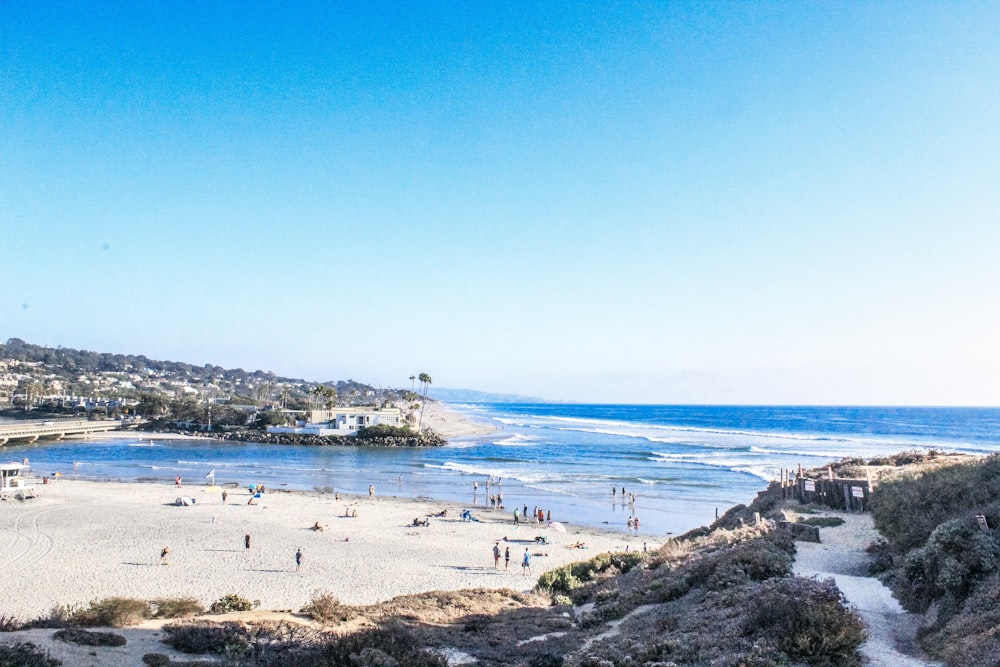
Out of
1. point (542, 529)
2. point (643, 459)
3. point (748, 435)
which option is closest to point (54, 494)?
point (542, 529)

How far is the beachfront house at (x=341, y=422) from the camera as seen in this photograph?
8900 cm

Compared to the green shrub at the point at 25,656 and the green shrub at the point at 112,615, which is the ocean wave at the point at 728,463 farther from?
the green shrub at the point at 25,656

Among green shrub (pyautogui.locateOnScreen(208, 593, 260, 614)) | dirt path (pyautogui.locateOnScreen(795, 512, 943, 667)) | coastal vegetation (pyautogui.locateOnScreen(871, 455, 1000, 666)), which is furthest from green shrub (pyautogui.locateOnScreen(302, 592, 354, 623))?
coastal vegetation (pyautogui.locateOnScreen(871, 455, 1000, 666))

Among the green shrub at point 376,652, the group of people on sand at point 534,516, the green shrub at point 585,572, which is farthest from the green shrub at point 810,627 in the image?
the group of people on sand at point 534,516

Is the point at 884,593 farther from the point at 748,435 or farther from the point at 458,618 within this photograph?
the point at 748,435

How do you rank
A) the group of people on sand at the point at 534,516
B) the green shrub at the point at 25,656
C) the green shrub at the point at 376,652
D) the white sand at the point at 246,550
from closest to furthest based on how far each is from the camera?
the green shrub at the point at 25,656
the green shrub at the point at 376,652
the white sand at the point at 246,550
the group of people on sand at the point at 534,516

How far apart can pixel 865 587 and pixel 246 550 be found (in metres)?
22.9

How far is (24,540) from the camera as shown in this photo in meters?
27.0

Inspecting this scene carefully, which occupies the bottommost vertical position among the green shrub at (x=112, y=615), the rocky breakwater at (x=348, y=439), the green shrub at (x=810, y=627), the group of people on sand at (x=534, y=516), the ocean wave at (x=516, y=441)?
the ocean wave at (x=516, y=441)

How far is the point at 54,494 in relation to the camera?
127 feet

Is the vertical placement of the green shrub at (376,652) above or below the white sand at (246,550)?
above

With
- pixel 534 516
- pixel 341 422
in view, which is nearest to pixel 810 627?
pixel 534 516

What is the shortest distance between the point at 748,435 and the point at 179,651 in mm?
102700

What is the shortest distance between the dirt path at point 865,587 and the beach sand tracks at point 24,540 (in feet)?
81.3
